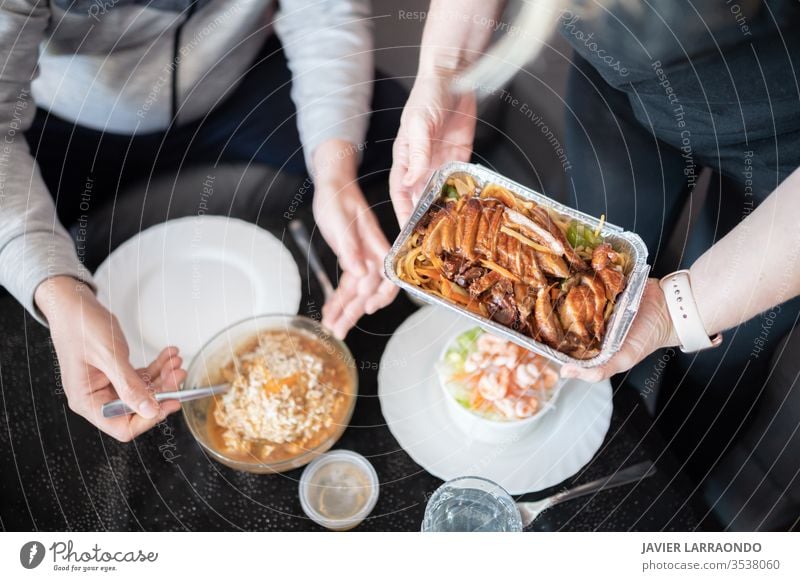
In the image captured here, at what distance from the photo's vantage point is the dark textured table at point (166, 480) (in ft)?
1.72

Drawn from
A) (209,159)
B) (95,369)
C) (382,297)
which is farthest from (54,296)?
(382,297)

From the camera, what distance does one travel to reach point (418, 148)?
58 cm

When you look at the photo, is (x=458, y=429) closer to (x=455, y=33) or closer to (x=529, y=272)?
(x=529, y=272)

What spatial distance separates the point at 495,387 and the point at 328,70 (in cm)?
36

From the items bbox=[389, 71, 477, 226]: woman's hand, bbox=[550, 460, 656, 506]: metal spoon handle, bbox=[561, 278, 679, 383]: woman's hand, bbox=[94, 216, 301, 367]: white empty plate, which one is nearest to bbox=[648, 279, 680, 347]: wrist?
bbox=[561, 278, 679, 383]: woman's hand

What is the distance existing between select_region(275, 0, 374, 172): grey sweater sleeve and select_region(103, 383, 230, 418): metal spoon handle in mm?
236

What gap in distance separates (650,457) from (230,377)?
395 millimetres

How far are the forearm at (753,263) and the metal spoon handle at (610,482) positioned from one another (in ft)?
0.48

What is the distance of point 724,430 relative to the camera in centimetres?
60

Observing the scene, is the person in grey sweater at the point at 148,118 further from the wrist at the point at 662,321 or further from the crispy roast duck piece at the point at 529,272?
the wrist at the point at 662,321

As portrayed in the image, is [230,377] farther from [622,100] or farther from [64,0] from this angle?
[622,100]

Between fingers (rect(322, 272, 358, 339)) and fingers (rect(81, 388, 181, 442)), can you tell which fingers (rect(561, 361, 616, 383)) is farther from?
fingers (rect(81, 388, 181, 442))
